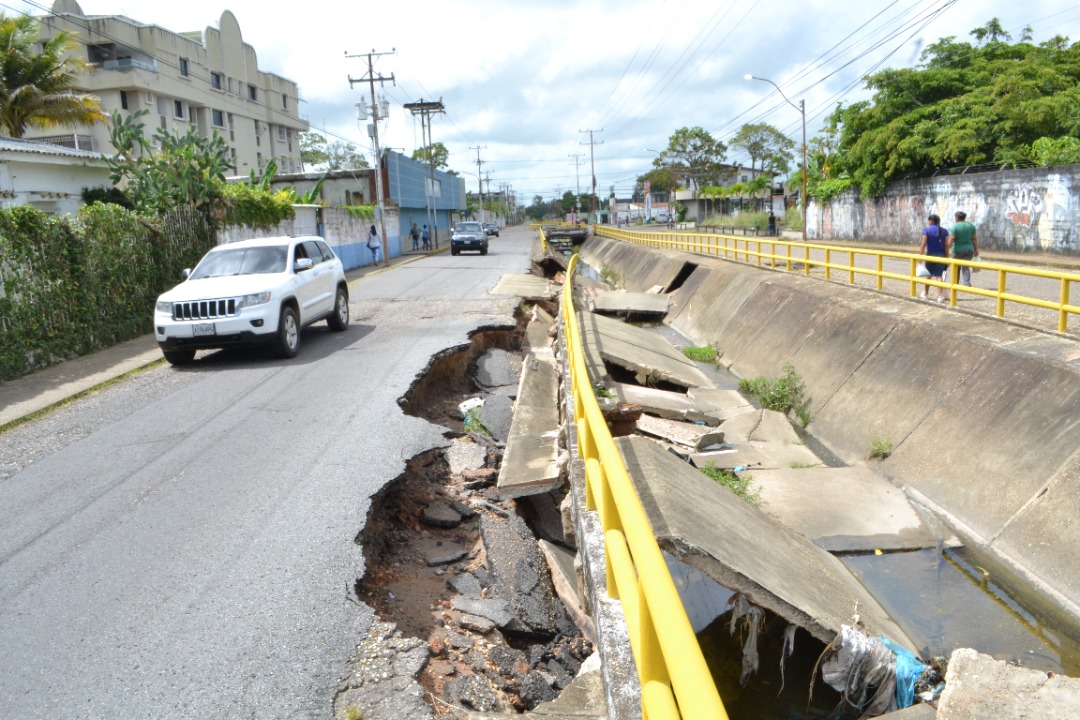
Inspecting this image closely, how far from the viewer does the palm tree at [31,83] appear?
30062 mm

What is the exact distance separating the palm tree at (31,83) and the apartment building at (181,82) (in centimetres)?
560

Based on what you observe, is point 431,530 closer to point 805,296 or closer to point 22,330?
point 22,330

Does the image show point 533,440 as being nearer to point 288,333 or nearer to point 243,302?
point 288,333

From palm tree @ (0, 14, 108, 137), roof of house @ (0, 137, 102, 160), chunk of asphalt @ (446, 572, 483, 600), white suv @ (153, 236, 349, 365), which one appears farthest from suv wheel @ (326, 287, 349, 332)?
palm tree @ (0, 14, 108, 137)

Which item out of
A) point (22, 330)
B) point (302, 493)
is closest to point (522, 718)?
point (302, 493)

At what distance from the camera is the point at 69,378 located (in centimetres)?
1170

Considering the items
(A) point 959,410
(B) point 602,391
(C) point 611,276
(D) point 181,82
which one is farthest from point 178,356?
(D) point 181,82

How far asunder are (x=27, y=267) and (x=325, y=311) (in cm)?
432

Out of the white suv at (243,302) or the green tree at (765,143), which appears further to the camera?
the green tree at (765,143)

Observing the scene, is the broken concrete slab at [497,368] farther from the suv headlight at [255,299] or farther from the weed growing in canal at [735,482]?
the weed growing in canal at [735,482]

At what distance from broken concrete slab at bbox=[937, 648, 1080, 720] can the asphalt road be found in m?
2.96

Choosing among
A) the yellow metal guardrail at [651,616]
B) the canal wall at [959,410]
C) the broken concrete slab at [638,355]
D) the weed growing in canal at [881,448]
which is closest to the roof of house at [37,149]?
the broken concrete slab at [638,355]

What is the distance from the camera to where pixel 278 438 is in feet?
26.3

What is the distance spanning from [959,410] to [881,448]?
916 millimetres
